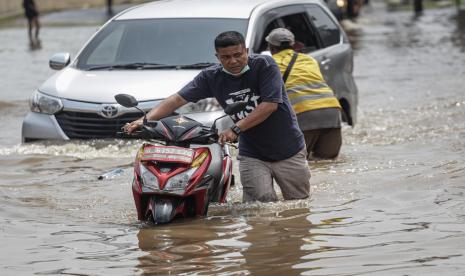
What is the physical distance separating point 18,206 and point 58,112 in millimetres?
2285

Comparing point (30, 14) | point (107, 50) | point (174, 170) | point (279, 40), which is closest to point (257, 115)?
point (174, 170)

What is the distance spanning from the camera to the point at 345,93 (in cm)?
1282

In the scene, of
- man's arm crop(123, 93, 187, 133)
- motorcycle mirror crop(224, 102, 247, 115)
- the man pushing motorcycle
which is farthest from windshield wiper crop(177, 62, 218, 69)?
motorcycle mirror crop(224, 102, 247, 115)

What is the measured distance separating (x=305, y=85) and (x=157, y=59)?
80.0 inches

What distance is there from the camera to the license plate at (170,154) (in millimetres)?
7660

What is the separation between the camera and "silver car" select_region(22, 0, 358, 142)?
36.5 feet

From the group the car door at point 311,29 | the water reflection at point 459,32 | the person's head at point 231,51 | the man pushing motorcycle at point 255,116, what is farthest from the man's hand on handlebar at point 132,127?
the water reflection at point 459,32

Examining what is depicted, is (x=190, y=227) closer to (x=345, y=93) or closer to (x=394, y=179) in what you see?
(x=394, y=179)

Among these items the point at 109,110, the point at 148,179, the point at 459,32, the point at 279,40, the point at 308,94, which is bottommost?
the point at 459,32

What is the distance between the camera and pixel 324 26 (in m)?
13.2

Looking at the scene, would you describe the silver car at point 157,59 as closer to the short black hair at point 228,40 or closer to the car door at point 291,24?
the car door at point 291,24

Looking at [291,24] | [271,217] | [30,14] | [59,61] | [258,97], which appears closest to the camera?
[258,97]

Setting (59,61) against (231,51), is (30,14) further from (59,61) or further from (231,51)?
(231,51)

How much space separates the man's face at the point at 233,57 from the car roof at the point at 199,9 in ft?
13.7
